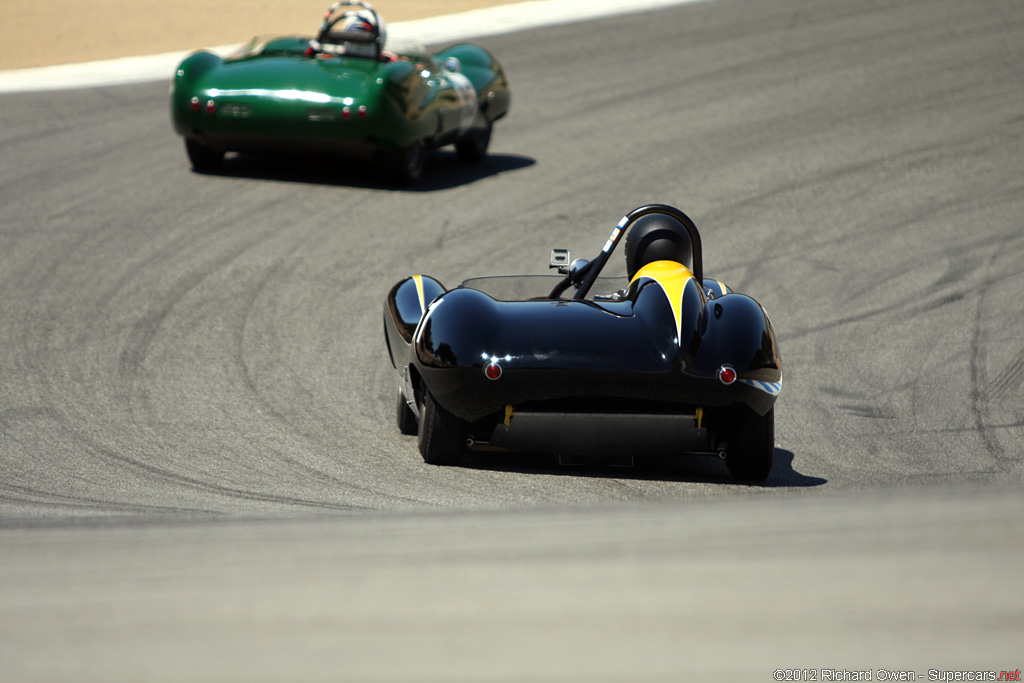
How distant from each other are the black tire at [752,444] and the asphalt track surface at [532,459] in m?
0.17

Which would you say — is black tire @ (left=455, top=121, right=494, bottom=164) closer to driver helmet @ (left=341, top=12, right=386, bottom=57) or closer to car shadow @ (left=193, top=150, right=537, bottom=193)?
car shadow @ (left=193, top=150, right=537, bottom=193)

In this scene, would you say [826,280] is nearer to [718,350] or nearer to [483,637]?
[718,350]

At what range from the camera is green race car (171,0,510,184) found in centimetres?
1094

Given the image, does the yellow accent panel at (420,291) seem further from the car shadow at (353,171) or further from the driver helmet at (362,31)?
the driver helmet at (362,31)

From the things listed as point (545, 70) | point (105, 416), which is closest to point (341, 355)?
point (105, 416)

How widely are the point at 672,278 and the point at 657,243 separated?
54 centimetres

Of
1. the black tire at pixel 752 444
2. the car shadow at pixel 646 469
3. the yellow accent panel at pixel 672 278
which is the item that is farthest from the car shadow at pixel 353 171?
the black tire at pixel 752 444

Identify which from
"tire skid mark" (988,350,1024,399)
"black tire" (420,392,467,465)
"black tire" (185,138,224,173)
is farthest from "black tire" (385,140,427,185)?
"black tire" (420,392,467,465)

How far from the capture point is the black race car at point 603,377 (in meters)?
4.64

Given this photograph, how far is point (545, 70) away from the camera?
17.6 m

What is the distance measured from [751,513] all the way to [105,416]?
3.87 m

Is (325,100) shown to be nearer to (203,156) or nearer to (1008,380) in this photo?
(203,156)

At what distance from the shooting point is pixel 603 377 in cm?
462

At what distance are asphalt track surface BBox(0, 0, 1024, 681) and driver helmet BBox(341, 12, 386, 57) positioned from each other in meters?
1.31
